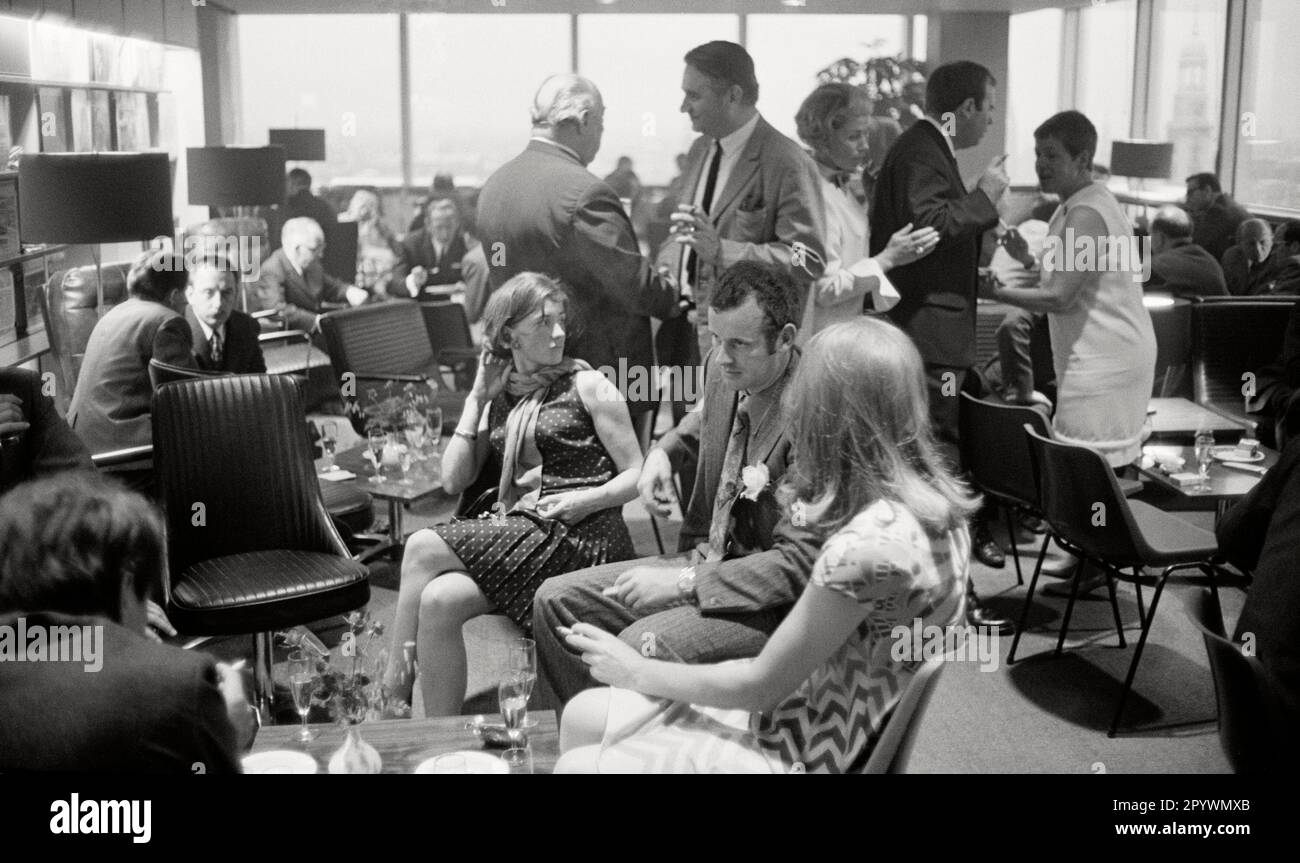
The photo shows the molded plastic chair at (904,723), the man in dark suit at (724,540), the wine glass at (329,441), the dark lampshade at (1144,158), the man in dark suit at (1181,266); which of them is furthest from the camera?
the dark lampshade at (1144,158)

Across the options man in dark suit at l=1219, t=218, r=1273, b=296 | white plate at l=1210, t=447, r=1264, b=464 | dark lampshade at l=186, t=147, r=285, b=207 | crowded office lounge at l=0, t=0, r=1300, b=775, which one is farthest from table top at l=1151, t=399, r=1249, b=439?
dark lampshade at l=186, t=147, r=285, b=207

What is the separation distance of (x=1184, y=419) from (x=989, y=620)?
117 cm

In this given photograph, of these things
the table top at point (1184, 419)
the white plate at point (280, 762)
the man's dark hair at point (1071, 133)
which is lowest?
the white plate at point (280, 762)

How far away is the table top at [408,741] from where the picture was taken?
2201 millimetres

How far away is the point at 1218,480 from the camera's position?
12.6 ft

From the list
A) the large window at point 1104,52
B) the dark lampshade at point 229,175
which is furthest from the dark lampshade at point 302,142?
the large window at point 1104,52

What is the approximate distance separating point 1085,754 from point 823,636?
1.73 metres

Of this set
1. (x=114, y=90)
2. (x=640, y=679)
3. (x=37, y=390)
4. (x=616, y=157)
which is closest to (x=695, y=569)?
(x=640, y=679)

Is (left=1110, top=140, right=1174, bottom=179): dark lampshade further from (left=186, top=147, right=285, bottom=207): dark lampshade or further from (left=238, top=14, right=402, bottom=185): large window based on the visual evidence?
(left=186, top=147, right=285, bottom=207): dark lampshade

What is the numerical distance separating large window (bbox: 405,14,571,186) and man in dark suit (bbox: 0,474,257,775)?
2576 mm

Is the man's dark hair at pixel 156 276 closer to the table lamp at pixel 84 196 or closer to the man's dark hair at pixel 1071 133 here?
the table lamp at pixel 84 196

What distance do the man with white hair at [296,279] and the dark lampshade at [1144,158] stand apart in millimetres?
5187

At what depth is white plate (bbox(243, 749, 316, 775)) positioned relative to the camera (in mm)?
2106
